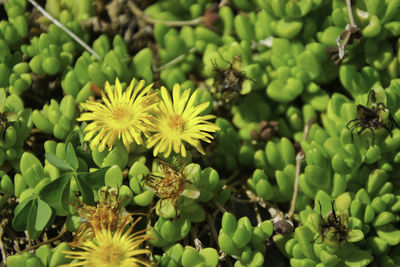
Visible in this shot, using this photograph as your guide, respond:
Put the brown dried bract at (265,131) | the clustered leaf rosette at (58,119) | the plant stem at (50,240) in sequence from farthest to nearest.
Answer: the brown dried bract at (265,131) < the clustered leaf rosette at (58,119) < the plant stem at (50,240)

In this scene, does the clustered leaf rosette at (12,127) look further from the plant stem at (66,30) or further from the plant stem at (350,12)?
the plant stem at (350,12)

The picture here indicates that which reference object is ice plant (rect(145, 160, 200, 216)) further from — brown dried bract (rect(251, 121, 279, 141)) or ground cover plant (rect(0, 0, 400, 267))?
brown dried bract (rect(251, 121, 279, 141))

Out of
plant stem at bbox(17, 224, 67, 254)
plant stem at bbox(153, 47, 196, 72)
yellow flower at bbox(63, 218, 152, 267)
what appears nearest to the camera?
yellow flower at bbox(63, 218, 152, 267)

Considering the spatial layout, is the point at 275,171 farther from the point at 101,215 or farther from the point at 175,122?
the point at 101,215

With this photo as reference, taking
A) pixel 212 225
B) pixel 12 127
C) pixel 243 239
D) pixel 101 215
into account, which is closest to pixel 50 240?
pixel 101 215

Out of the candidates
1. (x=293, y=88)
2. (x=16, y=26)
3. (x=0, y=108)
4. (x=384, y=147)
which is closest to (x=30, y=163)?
(x=0, y=108)

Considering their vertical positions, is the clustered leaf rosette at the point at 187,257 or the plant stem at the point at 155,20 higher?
the plant stem at the point at 155,20

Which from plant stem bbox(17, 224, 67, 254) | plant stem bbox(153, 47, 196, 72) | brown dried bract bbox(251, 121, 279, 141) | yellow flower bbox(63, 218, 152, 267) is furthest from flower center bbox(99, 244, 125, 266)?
plant stem bbox(153, 47, 196, 72)

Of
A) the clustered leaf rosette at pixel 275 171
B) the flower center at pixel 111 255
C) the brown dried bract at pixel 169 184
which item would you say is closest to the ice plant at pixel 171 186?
the brown dried bract at pixel 169 184
